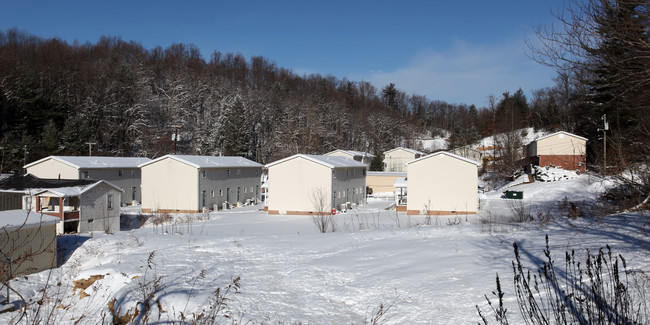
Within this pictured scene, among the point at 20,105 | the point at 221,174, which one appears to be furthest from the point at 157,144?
the point at 221,174

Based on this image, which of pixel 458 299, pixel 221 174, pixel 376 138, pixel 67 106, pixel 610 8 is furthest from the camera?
pixel 376 138

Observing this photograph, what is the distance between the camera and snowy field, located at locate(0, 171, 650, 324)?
648cm

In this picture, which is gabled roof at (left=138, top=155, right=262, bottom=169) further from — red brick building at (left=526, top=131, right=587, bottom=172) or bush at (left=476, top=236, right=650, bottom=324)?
bush at (left=476, top=236, right=650, bottom=324)

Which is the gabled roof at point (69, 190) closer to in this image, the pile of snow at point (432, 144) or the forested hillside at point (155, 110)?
the forested hillside at point (155, 110)

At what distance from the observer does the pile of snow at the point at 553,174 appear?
115 ft

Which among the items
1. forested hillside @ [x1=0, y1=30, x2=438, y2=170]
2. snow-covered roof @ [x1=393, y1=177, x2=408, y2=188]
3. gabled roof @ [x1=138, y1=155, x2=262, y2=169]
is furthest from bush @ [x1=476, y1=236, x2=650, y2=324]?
forested hillside @ [x1=0, y1=30, x2=438, y2=170]

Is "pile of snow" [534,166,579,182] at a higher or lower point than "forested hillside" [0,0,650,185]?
lower

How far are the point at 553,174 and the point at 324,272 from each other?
32313 mm

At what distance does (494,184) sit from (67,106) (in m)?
49.2

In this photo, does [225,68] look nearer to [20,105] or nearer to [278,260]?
[20,105]

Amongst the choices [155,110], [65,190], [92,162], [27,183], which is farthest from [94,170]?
[155,110]

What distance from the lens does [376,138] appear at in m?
78.3

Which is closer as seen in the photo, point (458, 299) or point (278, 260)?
point (458, 299)

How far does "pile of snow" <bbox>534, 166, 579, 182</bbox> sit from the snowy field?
25.5 metres
